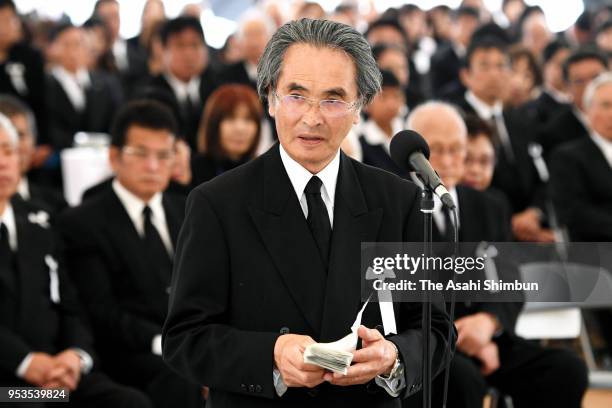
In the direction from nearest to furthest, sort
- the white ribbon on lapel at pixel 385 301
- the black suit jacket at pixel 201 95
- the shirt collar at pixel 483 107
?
the white ribbon on lapel at pixel 385 301 < the black suit jacket at pixel 201 95 < the shirt collar at pixel 483 107

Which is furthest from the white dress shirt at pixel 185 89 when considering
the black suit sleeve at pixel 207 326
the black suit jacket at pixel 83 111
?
the black suit sleeve at pixel 207 326

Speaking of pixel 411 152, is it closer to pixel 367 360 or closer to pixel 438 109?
pixel 367 360

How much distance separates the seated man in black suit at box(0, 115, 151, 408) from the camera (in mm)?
3037

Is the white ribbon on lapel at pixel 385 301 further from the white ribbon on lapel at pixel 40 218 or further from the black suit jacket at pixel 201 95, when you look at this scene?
the black suit jacket at pixel 201 95

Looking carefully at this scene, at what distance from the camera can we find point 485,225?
3.49 m

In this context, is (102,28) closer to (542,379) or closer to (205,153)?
(205,153)

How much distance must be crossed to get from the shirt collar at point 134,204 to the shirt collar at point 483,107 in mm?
2778

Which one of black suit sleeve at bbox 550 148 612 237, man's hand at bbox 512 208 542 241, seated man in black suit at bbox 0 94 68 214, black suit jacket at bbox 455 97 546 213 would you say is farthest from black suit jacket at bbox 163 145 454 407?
black suit jacket at bbox 455 97 546 213

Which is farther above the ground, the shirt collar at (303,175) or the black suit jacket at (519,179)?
the black suit jacket at (519,179)

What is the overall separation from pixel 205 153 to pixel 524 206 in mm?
2073

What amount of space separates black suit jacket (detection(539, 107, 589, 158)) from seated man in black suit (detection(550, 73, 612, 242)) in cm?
87

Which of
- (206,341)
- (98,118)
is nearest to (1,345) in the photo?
(206,341)

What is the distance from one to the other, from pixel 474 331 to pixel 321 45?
1.70 meters

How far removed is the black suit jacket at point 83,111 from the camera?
606 centimetres
